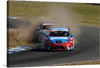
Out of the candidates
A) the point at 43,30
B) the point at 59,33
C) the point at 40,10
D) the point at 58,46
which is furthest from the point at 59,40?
the point at 40,10

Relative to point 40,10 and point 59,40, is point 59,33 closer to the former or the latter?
point 59,40

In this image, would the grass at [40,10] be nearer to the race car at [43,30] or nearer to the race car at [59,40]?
the race car at [43,30]

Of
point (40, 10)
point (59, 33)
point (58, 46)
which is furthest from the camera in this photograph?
point (40, 10)

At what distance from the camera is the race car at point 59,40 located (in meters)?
12.9

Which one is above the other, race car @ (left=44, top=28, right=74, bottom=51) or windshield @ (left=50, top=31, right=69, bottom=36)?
windshield @ (left=50, top=31, right=69, bottom=36)

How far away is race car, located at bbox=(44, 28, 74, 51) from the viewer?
1293cm

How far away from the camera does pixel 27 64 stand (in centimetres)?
1086

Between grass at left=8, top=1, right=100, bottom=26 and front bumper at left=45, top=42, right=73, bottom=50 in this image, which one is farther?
grass at left=8, top=1, right=100, bottom=26

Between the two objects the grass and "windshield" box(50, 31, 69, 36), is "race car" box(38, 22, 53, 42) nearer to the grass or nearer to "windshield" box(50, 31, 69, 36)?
"windshield" box(50, 31, 69, 36)

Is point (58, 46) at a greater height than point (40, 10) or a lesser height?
lesser

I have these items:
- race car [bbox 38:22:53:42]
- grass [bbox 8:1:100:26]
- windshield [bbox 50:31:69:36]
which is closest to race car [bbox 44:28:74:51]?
windshield [bbox 50:31:69:36]

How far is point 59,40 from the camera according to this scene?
12992mm

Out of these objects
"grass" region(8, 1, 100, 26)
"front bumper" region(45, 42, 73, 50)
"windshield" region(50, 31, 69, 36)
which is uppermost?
"grass" region(8, 1, 100, 26)

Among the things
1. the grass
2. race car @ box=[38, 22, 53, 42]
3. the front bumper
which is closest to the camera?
the front bumper
